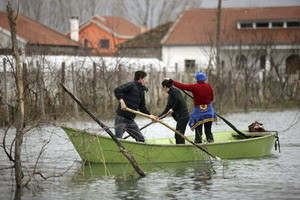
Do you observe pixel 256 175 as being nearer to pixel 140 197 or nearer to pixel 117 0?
pixel 140 197

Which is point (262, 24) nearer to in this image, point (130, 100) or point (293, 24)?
point (293, 24)

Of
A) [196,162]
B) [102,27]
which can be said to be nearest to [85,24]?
[102,27]

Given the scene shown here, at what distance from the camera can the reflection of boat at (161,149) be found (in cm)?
1392

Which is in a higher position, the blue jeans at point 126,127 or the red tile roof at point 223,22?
the red tile roof at point 223,22

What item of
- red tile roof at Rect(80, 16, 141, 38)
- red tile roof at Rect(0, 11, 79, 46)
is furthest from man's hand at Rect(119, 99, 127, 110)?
red tile roof at Rect(80, 16, 141, 38)

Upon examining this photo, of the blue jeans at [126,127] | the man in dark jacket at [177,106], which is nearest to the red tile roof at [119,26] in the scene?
the man in dark jacket at [177,106]

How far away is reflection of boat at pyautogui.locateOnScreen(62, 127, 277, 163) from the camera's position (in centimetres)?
1392

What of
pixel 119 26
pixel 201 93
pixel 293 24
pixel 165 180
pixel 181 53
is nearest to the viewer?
pixel 165 180

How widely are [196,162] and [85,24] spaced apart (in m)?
48.1

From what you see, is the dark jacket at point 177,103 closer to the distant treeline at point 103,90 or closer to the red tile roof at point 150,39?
the distant treeline at point 103,90

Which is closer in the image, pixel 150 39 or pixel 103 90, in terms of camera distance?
pixel 103 90

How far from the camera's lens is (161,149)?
1469 cm

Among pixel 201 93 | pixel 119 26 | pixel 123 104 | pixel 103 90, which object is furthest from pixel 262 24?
pixel 123 104

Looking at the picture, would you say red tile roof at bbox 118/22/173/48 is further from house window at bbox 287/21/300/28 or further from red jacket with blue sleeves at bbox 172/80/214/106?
red jacket with blue sleeves at bbox 172/80/214/106
